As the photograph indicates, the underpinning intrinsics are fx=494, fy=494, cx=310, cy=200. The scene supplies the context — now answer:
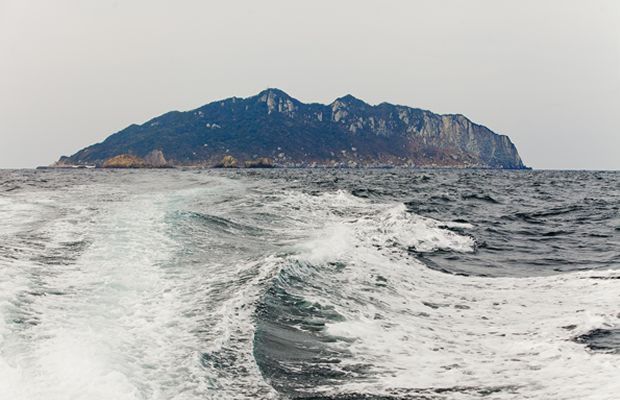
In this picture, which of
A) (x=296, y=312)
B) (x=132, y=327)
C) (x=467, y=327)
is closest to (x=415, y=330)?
(x=467, y=327)

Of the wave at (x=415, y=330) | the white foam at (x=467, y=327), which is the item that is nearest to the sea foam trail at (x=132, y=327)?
the wave at (x=415, y=330)

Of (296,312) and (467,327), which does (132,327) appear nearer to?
(296,312)

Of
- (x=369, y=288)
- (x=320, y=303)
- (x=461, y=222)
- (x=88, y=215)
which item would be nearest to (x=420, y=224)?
(x=461, y=222)

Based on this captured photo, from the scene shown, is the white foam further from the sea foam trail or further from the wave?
the sea foam trail

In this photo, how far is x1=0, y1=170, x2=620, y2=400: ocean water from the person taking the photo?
5855 mm

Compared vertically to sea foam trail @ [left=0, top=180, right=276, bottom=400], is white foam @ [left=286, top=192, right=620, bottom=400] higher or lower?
lower

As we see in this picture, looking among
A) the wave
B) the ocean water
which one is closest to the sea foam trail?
the ocean water

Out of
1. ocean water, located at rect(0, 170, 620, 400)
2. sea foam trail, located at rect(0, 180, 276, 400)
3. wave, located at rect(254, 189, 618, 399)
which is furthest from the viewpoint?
wave, located at rect(254, 189, 618, 399)

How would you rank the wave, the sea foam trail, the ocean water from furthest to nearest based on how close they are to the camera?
the wave → the ocean water → the sea foam trail

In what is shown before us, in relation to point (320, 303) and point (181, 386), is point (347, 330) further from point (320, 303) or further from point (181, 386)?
point (181, 386)

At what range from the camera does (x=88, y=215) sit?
18781 mm

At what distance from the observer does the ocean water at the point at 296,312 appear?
5.86 meters

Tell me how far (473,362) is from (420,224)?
507 inches

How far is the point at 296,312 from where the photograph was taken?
8.83m
